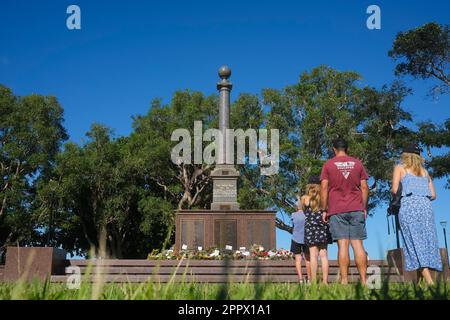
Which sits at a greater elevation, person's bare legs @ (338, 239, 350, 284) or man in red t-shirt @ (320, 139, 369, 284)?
man in red t-shirt @ (320, 139, 369, 284)

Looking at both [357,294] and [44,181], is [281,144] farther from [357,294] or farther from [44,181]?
[357,294]

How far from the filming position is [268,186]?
113ft

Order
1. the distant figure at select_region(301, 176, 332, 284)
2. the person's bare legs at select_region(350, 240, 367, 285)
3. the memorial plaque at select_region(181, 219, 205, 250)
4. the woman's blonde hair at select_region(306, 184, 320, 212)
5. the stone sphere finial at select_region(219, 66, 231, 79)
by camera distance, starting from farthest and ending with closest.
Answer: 1. the stone sphere finial at select_region(219, 66, 231, 79)
2. the memorial plaque at select_region(181, 219, 205, 250)
3. the woman's blonde hair at select_region(306, 184, 320, 212)
4. the distant figure at select_region(301, 176, 332, 284)
5. the person's bare legs at select_region(350, 240, 367, 285)

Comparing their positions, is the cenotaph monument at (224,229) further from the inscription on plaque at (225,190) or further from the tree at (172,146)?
the tree at (172,146)

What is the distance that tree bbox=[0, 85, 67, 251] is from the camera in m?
31.5

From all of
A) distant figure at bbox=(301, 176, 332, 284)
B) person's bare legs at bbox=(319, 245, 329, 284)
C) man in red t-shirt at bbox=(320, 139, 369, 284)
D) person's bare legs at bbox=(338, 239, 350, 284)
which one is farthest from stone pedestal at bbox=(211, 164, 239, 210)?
person's bare legs at bbox=(338, 239, 350, 284)

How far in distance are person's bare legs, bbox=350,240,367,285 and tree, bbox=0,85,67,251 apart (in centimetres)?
2820

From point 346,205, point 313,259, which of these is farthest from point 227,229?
point 346,205

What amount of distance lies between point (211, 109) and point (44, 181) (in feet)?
42.5

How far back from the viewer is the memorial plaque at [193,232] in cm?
1858

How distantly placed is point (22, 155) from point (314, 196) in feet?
93.4

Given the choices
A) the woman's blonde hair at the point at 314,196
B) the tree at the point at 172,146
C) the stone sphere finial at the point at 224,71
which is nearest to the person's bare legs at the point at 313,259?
the woman's blonde hair at the point at 314,196

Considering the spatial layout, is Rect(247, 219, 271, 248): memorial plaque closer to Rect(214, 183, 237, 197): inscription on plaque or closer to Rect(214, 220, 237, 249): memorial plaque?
Rect(214, 220, 237, 249): memorial plaque
